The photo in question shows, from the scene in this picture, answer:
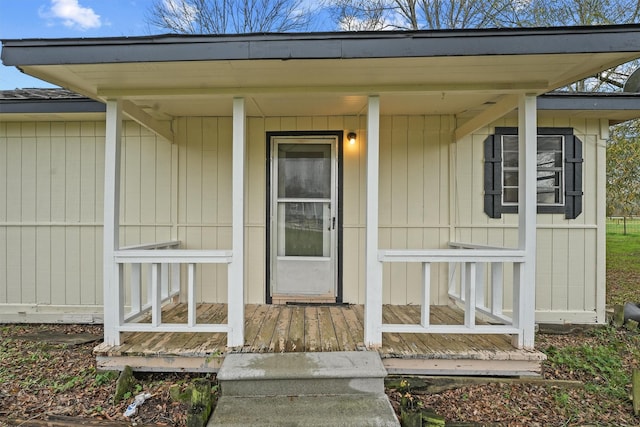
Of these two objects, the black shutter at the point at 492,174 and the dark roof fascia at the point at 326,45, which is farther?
the black shutter at the point at 492,174

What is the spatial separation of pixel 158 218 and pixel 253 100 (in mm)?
1806

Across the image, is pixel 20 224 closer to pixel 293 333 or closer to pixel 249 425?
pixel 293 333

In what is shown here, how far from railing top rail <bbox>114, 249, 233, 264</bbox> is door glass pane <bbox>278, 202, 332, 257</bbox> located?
1.22 meters

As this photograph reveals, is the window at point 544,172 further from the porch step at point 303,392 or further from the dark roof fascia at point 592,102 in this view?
the porch step at point 303,392

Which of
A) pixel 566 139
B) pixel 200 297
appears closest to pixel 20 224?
pixel 200 297

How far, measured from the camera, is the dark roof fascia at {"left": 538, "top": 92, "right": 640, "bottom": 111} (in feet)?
10.5

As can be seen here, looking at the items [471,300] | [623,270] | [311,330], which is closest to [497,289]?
[471,300]

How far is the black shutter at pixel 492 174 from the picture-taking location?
3.56m

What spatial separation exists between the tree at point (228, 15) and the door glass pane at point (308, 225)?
7012mm

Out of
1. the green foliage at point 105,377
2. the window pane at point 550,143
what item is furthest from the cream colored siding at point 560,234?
the green foliage at point 105,377

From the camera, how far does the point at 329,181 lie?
143 inches

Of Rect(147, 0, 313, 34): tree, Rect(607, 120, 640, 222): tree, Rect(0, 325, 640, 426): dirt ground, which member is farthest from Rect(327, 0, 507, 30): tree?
Rect(0, 325, 640, 426): dirt ground

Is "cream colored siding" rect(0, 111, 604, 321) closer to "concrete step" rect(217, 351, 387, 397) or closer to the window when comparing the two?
the window

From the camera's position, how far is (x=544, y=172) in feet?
11.8
